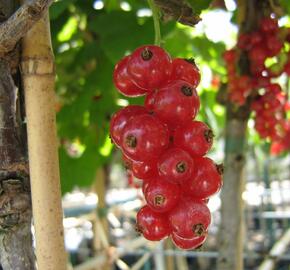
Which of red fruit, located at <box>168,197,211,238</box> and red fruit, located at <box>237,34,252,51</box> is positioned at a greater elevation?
red fruit, located at <box>237,34,252,51</box>

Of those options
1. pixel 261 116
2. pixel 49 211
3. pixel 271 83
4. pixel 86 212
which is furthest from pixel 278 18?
pixel 86 212

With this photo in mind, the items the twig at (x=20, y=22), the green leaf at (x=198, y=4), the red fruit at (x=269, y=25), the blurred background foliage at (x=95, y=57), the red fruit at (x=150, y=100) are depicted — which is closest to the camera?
the twig at (x=20, y=22)

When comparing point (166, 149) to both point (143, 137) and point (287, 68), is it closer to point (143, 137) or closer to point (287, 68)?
point (143, 137)

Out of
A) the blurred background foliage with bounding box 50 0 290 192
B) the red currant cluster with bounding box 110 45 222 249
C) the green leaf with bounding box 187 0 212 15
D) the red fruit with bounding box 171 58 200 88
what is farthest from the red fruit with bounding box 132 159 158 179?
the blurred background foliage with bounding box 50 0 290 192

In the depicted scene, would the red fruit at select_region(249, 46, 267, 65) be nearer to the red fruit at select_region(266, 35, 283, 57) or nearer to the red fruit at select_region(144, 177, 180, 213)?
the red fruit at select_region(266, 35, 283, 57)

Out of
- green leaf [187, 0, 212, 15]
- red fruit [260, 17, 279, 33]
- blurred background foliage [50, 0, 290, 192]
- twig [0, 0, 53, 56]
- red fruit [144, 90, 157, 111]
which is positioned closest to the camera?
twig [0, 0, 53, 56]

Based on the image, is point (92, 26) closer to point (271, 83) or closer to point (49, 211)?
point (271, 83)

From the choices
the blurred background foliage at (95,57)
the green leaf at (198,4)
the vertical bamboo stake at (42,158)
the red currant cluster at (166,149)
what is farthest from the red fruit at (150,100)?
the blurred background foliage at (95,57)

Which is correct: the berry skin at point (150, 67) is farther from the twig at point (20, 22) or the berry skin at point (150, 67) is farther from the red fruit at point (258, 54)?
the red fruit at point (258, 54)
